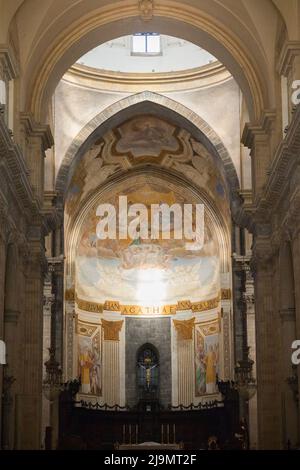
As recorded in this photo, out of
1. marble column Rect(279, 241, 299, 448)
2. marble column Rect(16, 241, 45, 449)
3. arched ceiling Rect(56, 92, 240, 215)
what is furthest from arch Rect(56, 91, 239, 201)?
marble column Rect(279, 241, 299, 448)

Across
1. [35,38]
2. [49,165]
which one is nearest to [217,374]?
[49,165]

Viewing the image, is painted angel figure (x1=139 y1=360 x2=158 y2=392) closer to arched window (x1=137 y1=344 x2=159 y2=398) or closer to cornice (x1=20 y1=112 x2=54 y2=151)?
arched window (x1=137 y1=344 x2=159 y2=398)

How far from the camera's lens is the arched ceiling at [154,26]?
24547 millimetres

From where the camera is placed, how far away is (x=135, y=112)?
36.7 m

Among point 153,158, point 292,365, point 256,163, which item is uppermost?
point 153,158

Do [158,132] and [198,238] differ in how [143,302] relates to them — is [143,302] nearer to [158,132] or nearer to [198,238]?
[198,238]

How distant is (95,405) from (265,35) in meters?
20.5

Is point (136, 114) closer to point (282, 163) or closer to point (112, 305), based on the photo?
point (112, 305)

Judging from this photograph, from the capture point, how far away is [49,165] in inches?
1379

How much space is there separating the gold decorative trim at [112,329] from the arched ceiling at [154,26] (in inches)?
691

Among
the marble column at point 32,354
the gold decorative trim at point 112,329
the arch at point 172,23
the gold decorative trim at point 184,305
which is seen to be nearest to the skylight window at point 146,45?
the arch at point 172,23

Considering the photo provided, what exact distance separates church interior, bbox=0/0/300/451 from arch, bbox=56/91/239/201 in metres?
0.06

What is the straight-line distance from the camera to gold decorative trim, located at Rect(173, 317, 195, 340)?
4187 centimetres

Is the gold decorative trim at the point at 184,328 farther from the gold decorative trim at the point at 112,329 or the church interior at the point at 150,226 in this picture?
the gold decorative trim at the point at 112,329
